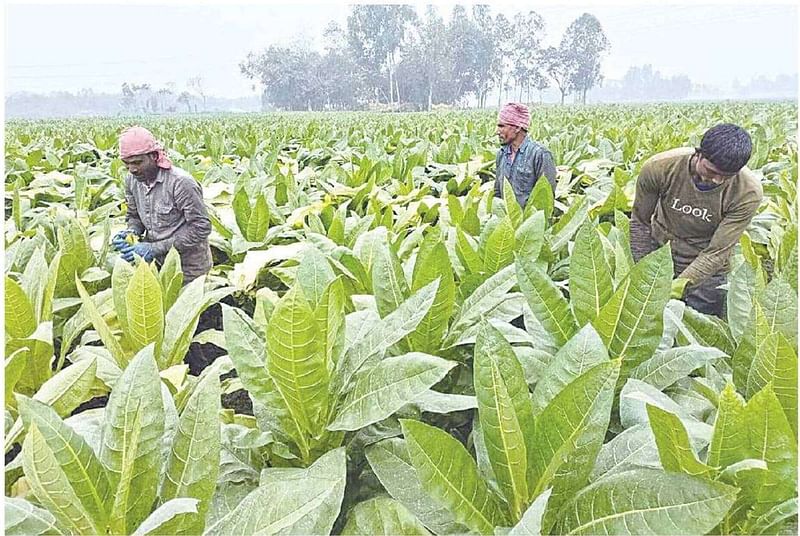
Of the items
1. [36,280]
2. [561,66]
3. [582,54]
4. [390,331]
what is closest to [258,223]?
[36,280]

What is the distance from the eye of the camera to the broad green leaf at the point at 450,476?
932 millimetres

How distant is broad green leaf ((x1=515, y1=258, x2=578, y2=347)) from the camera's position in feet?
4.44

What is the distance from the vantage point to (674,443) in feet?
2.97

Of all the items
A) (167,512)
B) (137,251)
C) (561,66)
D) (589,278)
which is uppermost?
(561,66)

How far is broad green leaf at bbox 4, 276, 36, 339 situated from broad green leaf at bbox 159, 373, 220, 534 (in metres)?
0.77

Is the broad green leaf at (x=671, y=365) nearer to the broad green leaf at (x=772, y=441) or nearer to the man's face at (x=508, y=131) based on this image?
the broad green leaf at (x=772, y=441)

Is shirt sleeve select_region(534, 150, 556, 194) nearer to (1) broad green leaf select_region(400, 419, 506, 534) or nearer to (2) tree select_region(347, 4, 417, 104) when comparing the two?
(2) tree select_region(347, 4, 417, 104)

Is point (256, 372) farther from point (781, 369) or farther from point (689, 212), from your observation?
point (689, 212)

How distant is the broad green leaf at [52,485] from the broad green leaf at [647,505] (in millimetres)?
658

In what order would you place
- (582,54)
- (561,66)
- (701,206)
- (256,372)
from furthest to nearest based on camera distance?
(561,66), (582,54), (701,206), (256,372)

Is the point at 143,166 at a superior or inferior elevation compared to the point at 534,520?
superior

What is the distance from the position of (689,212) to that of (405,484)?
250 cm

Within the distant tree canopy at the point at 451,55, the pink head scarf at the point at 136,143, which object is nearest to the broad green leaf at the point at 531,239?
the distant tree canopy at the point at 451,55

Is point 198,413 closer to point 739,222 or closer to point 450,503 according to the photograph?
point 450,503
